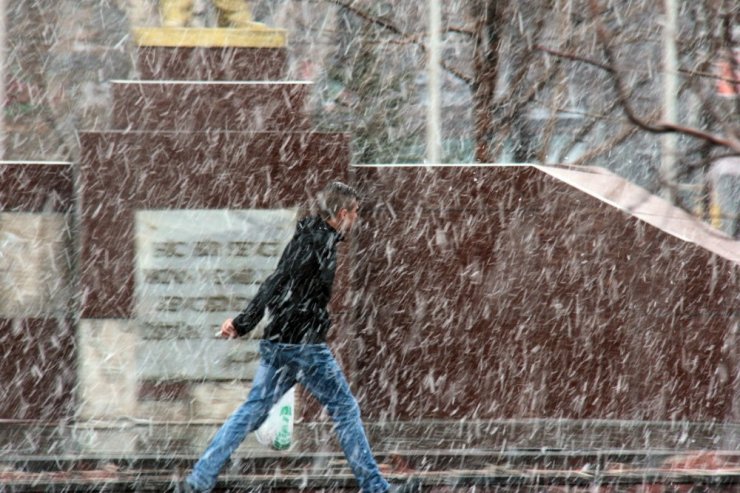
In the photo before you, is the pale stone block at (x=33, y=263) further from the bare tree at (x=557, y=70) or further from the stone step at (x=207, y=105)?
the bare tree at (x=557, y=70)

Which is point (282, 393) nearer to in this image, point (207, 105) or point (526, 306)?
point (207, 105)

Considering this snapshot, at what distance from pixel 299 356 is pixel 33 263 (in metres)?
4.02

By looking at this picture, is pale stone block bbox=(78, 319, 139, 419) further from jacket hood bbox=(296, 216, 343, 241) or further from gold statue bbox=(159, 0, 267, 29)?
jacket hood bbox=(296, 216, 343, 241)

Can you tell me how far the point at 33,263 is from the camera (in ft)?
35.5

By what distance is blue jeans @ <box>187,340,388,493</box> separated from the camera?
24.8ft

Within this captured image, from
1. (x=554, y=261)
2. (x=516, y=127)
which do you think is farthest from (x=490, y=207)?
(x=516, y=127)

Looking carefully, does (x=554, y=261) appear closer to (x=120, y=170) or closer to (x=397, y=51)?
(x=120, y=170)

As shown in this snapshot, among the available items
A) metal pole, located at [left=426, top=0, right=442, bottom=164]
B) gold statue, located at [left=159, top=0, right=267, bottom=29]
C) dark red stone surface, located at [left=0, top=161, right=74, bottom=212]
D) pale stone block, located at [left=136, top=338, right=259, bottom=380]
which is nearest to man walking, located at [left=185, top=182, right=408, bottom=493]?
pale stone block, located at [left=136, top=338, right=259, bottom=380]

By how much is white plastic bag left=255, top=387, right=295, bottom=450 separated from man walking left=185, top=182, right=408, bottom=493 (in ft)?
4.53

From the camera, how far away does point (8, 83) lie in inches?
955

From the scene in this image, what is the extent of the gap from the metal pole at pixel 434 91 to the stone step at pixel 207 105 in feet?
18.0

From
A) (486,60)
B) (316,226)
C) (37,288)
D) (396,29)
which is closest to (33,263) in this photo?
(37,288)

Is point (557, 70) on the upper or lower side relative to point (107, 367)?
upper

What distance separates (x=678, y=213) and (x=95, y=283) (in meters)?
5.45
